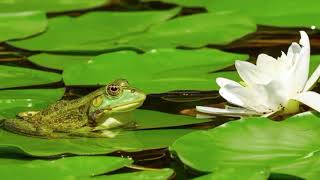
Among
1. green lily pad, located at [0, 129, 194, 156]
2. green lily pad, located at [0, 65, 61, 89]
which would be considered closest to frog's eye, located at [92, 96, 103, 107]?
green lily pad, located at [0, 129, 194, 156]

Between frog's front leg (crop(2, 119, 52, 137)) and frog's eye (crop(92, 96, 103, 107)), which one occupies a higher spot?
frog's eye (crop(92, 96, 103, 107))

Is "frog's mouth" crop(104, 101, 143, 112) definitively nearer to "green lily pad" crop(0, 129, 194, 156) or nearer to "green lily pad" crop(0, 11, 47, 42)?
"green lily pad" crop(0, 129, 194, 156)

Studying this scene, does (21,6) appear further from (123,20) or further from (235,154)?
(235,154)

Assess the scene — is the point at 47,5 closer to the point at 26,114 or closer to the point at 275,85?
the point at 26,114

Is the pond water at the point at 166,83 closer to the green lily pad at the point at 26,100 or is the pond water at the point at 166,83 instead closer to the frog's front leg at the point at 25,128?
the green lily pad at the point at 26,100

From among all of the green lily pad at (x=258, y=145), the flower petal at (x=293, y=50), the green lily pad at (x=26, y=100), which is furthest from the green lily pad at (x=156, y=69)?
the green lily pad at (x=258, y=145)

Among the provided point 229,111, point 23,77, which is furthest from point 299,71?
point 23,77
